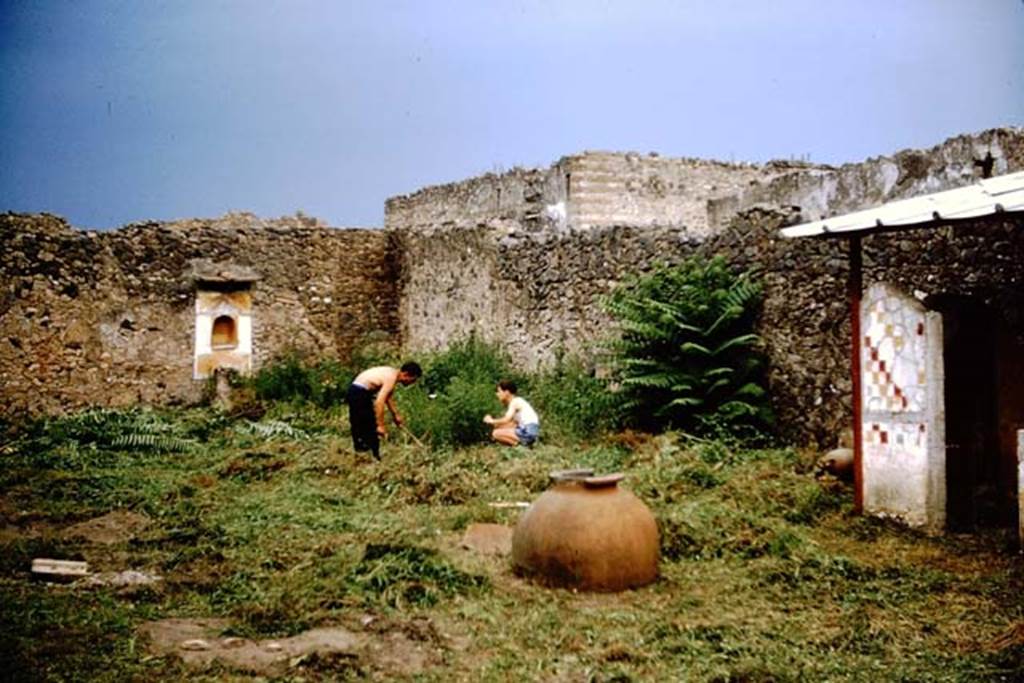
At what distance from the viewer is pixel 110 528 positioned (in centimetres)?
853

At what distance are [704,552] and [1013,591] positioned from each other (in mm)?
2028

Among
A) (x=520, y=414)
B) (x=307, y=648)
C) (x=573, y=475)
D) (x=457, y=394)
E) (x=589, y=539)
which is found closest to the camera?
(x=307, y=648)

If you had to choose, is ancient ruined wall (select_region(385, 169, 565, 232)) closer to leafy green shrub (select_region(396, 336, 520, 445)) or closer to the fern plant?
leafy green shrub (select_region(396, 336, 520, 445))

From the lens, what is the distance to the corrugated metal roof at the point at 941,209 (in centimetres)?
671

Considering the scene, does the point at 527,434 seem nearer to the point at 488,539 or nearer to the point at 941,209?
the point at 488,539

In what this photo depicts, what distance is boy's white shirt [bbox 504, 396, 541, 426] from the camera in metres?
11.6

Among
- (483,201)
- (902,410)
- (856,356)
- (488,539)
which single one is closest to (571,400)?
(856,356)

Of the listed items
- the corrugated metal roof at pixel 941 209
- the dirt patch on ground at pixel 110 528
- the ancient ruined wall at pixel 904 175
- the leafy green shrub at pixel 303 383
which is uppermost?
the ancient ruined wall at pixel 904 175

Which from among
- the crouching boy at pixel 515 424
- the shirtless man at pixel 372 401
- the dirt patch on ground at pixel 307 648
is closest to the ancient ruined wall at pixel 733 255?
the crouching boy at pixel 515 424

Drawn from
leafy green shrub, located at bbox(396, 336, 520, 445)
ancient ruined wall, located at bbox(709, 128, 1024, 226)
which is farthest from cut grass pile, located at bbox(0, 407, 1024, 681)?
ancient ruined wall, located at bbox(709, 128, 1024, 226)

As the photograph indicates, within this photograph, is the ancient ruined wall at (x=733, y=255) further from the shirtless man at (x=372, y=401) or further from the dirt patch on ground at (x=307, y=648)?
the dirt patch on ground at (x=307, y=648)

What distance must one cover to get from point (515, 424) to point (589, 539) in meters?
5.16

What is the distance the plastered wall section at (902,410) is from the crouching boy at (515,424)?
4241 millimetres

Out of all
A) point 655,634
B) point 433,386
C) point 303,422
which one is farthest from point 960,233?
point 303,422
